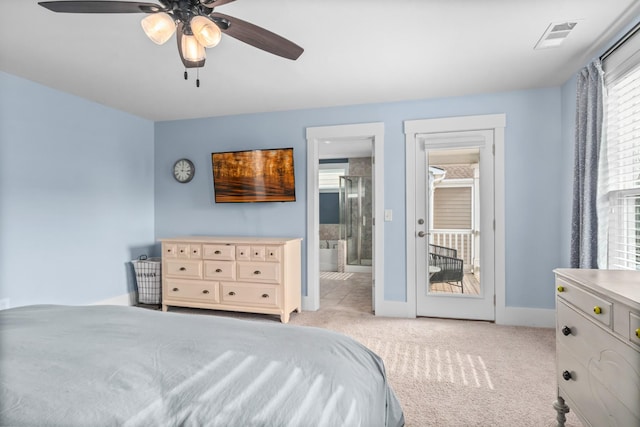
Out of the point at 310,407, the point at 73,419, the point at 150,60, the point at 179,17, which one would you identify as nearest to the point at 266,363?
the point at 310,407

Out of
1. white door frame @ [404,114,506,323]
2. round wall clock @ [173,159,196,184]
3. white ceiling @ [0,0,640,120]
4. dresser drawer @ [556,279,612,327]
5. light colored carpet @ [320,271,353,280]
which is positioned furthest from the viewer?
light colored carpet @ [320,271,353,280]

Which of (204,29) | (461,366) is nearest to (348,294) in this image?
(461,366)

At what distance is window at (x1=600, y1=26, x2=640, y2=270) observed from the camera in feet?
7.12

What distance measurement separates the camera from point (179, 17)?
1566mm

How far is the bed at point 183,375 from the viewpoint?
2.66ft

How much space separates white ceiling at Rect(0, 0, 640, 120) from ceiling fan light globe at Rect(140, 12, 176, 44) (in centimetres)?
55

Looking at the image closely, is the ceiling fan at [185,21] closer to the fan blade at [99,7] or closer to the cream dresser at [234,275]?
the fan blade at [99,7]

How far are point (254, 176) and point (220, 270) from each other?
117 centimetres

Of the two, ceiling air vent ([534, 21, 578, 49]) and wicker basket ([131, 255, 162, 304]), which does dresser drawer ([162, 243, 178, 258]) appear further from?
ceiling air vent ([534, 21, 578, 49])

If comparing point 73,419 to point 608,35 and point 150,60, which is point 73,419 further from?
point 608,35

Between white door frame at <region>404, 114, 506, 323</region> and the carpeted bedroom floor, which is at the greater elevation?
white door frame at <region>404, 114, 506, 323</region>

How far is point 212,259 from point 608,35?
384 cm

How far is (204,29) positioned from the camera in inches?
62.3

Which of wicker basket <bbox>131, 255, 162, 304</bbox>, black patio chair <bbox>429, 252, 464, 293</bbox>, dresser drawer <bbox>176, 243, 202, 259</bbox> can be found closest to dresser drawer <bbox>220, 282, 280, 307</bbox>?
dresser drawer <bbox>176, 243, 202, 259</bbox>
